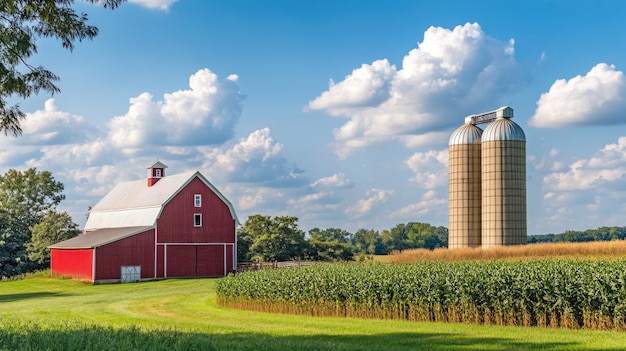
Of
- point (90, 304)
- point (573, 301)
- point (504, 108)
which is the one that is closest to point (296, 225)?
point (504, 108)

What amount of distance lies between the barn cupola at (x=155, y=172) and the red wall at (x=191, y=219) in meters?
6.34

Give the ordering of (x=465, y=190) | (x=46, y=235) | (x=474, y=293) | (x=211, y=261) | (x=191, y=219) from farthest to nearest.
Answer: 1. (x=46, y=235)
2. (x=211, y=261)
3. (x=191, y=219)
4. (x=465, y=190)
5. (x=474, y=293)

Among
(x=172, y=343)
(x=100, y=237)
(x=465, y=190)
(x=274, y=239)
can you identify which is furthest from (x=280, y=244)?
(x=172, y=343)

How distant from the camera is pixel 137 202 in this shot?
181ft

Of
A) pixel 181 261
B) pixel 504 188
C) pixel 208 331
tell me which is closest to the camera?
pixel 208 331

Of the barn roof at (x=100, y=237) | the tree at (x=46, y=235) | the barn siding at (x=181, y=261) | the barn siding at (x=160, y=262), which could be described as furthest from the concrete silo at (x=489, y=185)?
the tree at (x=46, y=235)

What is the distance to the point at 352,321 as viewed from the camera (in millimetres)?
22812

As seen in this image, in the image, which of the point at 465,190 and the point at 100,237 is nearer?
the point at 465,190

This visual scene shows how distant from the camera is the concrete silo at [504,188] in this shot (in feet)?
140

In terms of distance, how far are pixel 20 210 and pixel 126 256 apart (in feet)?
84.4

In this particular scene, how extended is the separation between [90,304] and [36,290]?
14430 mm

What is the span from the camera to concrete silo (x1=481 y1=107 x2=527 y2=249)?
140ft

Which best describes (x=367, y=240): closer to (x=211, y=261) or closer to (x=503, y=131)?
(x=211, y=261)

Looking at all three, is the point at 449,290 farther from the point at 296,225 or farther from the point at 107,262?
the point at 296,225
